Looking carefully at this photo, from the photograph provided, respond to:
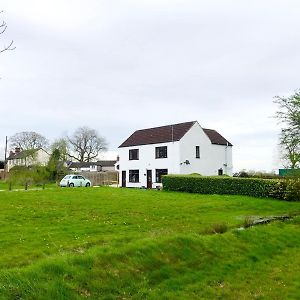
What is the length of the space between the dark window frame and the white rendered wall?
40 centimetres

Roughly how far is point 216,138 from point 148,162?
977 centimetres

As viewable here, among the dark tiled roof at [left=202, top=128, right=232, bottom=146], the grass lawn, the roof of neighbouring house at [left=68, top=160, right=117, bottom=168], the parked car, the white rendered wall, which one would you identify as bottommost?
the grass lawn

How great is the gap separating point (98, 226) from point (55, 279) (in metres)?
6.17

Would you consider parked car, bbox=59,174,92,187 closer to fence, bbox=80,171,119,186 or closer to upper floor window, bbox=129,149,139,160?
upper floor window, bbox=129,149,139,160

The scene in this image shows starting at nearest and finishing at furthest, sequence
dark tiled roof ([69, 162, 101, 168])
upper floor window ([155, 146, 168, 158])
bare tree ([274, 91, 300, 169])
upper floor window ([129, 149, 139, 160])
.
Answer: bare tree ([274, 91, 300, 169]) → upper floor window ([155, 146, 168, 158]) → upper floor window ([129, 149, 139, 160]) → dark tiled roof ([69, 162, 101, 168])

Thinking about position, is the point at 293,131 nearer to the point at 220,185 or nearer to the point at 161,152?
the point at 220,185

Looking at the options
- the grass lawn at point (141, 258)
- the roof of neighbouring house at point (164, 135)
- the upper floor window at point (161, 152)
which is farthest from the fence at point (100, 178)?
the grass lawn at point (141, 258)

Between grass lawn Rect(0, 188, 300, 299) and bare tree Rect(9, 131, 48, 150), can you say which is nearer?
grass lawn Rect(0, 188, 300, 299)

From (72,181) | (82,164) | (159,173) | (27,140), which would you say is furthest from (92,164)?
(72,181)

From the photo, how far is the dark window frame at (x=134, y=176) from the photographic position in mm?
51972

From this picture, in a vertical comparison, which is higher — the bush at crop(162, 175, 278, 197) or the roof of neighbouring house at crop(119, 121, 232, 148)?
the roof of neighbouring house at crop(119, 121, 232, 148)

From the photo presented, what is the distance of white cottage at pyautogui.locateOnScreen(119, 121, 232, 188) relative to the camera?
155ft

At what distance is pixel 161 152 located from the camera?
49.0 m

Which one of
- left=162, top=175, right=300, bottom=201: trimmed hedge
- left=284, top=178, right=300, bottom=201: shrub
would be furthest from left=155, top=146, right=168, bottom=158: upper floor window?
left=284, top=178, right=300, bottom=201: shrub
